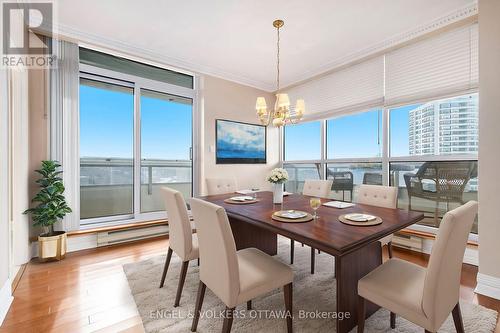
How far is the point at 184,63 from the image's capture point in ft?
12.1

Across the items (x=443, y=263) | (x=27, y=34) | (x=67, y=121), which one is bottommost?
(x=443, y=263)

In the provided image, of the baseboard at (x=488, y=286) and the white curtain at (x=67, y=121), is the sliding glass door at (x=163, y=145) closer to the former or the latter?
the white curtain at (x=67, y=121)

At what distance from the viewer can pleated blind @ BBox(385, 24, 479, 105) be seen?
2551 mm

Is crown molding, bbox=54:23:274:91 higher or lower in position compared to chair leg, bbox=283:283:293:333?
higher

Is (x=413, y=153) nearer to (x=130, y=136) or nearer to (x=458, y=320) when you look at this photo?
(x=458, y=320)

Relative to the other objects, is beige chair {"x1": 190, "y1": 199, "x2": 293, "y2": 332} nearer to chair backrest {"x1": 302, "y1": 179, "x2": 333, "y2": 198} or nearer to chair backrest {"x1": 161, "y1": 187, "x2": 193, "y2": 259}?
chair backrest {"x1": 161, "y1": 187, "x2": 193, "y2": 259}

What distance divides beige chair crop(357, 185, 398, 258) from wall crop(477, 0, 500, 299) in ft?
2.38

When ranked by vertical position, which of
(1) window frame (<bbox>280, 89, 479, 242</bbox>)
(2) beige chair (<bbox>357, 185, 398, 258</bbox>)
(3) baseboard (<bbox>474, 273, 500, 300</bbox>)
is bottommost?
(3) baseboard (<bbox>474, 273, 500, 300</bbox>)

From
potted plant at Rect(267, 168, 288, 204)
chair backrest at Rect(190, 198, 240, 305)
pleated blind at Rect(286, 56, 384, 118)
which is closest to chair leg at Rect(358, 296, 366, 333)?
chair backrest at Rect(190, 198, 240, 305)

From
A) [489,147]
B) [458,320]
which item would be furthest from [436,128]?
[458,320]

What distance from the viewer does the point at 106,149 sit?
3328 mm

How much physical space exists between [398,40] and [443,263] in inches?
Result: 119

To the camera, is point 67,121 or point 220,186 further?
point 220,186

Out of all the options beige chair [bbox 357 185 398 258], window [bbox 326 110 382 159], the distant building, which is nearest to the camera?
beige chair [bbox 357 185 398 258]
